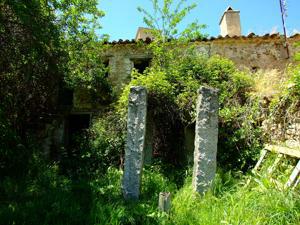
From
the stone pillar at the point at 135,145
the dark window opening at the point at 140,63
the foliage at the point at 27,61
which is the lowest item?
the stone pillar at the point at 135,145

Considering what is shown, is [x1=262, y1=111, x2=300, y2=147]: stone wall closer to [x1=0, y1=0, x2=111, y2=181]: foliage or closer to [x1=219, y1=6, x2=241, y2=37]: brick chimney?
[x1=0, y1=0, x2=111, y2=181]: foliage

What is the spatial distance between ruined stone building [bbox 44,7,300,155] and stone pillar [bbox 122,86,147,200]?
199 inches

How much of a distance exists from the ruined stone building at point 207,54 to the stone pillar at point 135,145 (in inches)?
199

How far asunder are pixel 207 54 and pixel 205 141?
6363 millimetres

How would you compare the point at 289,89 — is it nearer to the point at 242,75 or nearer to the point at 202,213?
the point at 242,75

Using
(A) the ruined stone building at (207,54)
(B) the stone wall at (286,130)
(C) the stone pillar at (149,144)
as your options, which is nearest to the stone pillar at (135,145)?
(C) the stone pillar at (149,144)

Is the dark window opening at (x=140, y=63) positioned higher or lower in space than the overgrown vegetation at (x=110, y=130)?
higher

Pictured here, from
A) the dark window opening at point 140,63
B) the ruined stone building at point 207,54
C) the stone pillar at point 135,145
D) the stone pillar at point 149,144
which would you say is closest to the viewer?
the stone pillar at point 135,145

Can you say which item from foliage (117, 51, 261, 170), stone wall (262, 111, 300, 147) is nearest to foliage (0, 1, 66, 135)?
foliage (117, 51, 261, 170)

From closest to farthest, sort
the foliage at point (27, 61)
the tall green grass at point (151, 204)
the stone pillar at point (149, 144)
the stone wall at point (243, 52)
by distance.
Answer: the tall green grass at point (151, 204) → the foliage at point (27, 61) → the stone pillar at point (149, 144) → the stone wall at point (243, 52)

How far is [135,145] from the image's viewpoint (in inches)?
247

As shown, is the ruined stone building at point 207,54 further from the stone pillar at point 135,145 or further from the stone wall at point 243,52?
the stone pillar at point 135,145

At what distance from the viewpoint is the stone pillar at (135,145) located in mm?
6082

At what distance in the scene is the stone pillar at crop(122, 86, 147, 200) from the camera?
608cm
